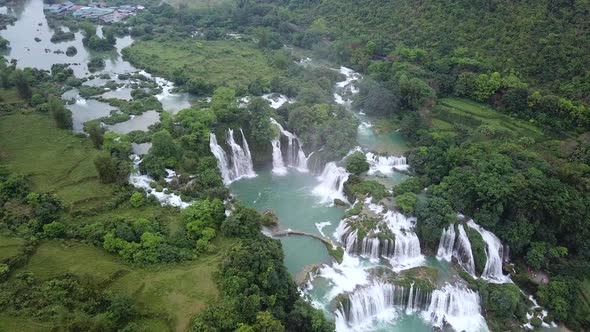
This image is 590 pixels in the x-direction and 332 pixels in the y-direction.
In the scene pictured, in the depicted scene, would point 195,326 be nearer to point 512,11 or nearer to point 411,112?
point 411,112

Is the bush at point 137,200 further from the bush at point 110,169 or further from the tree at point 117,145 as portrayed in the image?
the tree at point 117,145

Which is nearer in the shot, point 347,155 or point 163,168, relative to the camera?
point 163,168

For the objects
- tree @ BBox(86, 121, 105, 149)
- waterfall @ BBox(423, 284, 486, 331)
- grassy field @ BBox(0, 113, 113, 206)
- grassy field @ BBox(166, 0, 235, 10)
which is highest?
grassy field @ BBox(166, 0, 235, 10)

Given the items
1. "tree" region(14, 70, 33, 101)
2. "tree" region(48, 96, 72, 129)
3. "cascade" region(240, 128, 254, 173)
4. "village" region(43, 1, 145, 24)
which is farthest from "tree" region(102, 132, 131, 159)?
"village" region(43, 1, 145, 24)

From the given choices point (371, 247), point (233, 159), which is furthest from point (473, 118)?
point (233, 159)

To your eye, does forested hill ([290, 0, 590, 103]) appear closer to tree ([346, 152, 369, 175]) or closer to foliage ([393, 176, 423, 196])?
tree ([346, 152, 369, 175])

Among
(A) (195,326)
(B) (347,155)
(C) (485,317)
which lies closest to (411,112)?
(B) (347,155)

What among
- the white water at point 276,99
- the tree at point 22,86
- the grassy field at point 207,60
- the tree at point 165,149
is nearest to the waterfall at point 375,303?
the tree at point 165,149
